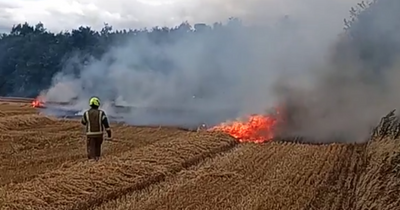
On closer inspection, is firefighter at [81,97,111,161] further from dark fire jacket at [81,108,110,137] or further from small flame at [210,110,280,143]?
small flame at [210,110,280,143]

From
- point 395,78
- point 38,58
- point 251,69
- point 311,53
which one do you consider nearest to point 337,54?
point 311,53

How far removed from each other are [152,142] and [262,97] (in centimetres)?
945

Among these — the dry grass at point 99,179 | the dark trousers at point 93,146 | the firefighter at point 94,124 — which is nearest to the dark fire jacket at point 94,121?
the firefighter at point 94,124

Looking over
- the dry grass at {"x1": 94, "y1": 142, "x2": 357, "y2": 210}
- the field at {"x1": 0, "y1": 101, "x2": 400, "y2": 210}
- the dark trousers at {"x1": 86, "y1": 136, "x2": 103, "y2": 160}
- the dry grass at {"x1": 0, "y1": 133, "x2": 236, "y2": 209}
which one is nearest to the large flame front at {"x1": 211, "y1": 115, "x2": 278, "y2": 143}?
the field at {"x1": 0, "y1": 101, "x2": 400, "y2": 210}

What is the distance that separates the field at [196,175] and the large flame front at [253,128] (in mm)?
2659

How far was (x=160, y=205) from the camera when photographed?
35.3ft

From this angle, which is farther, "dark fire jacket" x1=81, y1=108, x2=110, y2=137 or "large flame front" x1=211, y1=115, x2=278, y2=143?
"large flame front" x1=211, y1=115, x2=278, y2=143

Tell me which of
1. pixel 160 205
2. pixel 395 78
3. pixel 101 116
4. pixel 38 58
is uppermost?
pixel 38 58

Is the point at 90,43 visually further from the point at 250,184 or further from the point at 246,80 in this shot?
the point at 250,184

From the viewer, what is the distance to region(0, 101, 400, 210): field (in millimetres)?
10797

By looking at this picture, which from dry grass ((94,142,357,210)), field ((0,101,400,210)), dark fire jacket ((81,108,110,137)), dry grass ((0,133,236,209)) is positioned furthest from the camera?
dark fire jacket ((81,108,110,137))

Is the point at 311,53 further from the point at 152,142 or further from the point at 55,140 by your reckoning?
the point at 55,140

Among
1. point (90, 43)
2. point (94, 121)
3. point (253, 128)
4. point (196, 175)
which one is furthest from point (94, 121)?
point (90, 43)

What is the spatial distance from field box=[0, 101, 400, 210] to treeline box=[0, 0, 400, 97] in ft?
23.4
